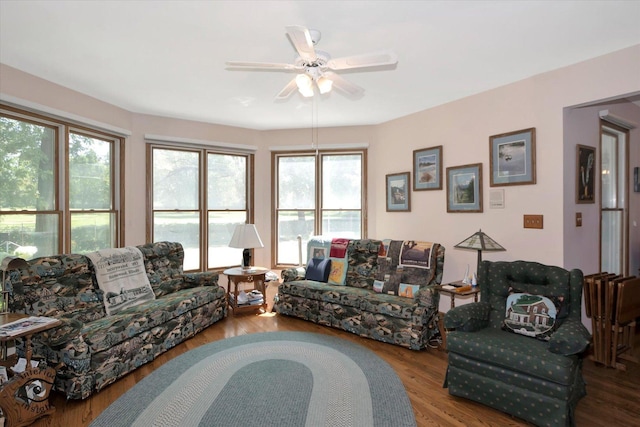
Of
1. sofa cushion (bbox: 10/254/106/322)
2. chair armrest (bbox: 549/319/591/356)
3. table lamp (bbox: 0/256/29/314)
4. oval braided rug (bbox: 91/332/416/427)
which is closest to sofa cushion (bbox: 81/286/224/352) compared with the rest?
sofa cushion (bbox: 10/254/106/322)

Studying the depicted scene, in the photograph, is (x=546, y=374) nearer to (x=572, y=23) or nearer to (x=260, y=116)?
(x=572, y=23)

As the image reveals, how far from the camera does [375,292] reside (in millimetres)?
3973

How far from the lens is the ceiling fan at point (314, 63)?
6.90 feet

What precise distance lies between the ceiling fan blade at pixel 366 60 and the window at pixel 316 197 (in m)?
2.99

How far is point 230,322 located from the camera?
13.6 feet

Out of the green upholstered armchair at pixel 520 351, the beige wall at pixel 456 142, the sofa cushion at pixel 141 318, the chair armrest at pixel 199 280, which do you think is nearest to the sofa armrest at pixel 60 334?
the sofa cushion at pixel 141 318

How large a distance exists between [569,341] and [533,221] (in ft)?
4.89

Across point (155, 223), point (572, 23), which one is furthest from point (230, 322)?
point (572, 23)

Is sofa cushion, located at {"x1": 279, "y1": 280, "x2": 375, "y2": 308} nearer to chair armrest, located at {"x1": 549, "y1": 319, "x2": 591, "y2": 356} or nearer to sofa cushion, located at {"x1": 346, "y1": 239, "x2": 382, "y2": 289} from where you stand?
sofa cushion, located at {"x1": 346, "y1": 239, "x2": 382, "y2": 289}

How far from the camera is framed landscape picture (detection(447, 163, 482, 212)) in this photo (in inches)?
152

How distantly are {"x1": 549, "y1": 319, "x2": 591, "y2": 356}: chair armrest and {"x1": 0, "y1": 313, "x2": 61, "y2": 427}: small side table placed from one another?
131 inches

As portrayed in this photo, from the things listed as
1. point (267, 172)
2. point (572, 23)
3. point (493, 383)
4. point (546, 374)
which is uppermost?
point (572, 23)

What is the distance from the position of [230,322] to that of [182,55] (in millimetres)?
2934

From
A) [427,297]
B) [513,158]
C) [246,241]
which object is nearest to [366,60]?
[513,158]
